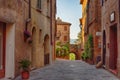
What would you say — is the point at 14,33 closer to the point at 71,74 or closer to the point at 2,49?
the point at 2,49

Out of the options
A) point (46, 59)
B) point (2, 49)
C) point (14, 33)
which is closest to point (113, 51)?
point (14, 33)

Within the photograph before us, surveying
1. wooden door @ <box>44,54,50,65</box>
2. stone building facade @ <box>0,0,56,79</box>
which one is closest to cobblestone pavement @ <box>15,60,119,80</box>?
stone building facade @ <box>0,0,56,79</box>

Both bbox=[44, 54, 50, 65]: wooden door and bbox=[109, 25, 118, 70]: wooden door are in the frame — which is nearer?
bbox=[109, 25, 118, 70]: wooden door

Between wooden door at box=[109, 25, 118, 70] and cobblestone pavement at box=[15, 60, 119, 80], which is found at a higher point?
wooden door at box=[109, 25, 118, 70]

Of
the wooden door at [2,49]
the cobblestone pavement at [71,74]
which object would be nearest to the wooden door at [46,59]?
the cobblestone pavement at [71,74]

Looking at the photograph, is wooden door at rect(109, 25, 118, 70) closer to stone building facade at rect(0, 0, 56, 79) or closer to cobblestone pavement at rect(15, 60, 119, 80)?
cobblestone pavement at rect(15, 60, 119, 80)

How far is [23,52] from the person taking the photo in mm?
16688

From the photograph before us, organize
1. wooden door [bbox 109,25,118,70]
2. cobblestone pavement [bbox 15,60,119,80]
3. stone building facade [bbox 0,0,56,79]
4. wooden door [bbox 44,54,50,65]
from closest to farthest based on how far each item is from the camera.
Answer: stone building facade [bbox 0,0,56,79], cobblestone pavement [bbox 15,60,119,80], wooden door [bbox 109,25,118,70], wooden door [bbox 44,54,50,65]

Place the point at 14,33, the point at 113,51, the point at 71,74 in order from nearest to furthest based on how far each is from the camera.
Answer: the point at 14,33, the point at 71,74, the point at 113,51

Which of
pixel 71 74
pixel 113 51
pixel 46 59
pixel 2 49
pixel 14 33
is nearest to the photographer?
pixel 2 49

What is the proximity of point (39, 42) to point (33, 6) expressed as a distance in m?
3.90

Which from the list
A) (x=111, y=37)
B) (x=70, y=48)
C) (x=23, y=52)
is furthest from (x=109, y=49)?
(x=70, y=48)

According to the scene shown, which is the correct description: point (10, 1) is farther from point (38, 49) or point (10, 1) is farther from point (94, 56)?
point (94, 56)

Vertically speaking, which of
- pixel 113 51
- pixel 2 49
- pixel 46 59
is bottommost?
pixel 46 59
